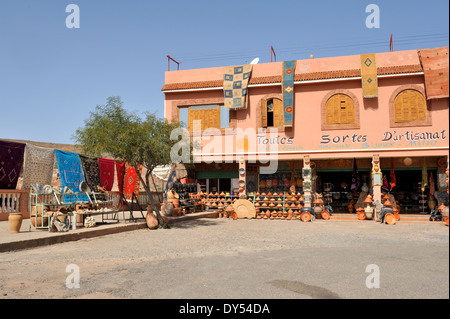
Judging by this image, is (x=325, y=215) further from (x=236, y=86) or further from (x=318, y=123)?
(x=236, y=86)

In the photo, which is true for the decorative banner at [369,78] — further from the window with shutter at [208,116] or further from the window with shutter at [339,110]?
the window with shutter at [208,116]

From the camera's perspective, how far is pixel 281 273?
18.6 feet

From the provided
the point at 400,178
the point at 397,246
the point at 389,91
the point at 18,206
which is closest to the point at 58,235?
the point at 18,206

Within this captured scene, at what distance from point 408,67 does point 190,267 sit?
1524 cm

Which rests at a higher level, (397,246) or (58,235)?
(397,246)

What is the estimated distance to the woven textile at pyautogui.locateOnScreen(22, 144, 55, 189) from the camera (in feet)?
48.6

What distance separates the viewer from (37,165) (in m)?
15.3

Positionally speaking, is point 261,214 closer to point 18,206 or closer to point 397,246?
point 18,206

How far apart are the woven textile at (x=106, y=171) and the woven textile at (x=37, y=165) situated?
278 cm

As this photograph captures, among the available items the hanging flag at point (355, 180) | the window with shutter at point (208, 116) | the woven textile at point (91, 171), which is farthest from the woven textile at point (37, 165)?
the hanging flag at point (355, 180)

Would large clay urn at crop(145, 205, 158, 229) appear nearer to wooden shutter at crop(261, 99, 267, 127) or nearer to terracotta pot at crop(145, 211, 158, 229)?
terracotta pot at crop(145, 211, 158, 229)

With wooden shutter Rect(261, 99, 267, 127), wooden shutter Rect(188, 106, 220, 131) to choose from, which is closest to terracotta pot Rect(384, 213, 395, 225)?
wooden shutter Rect(261, 99, 267, 127)

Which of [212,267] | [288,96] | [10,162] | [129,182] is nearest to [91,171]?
[10,162]
